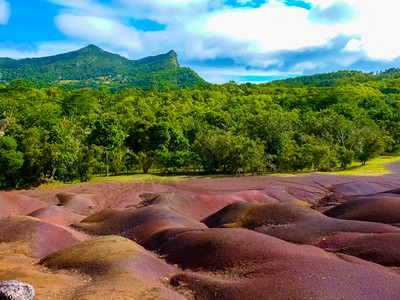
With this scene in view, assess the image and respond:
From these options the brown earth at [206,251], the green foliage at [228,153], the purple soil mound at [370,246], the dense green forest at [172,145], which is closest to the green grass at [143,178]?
the dense green forest at [172,145]

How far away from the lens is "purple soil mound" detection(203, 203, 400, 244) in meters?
17.9

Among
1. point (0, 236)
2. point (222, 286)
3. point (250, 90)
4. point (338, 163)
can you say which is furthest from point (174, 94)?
point (222, 286)

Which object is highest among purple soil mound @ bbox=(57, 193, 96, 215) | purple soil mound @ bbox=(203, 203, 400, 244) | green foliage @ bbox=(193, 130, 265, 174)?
green foliage @ bbox=(193, 130, 265, 174)

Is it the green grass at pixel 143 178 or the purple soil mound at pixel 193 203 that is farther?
the green grass at pixel 143 178

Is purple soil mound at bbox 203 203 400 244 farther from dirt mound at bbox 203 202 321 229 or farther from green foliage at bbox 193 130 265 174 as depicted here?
green foliage at bbox 193 130 265 174

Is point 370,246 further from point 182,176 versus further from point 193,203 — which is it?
point 182,176

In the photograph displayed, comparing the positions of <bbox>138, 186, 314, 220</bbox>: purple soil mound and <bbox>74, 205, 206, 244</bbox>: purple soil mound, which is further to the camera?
<bbox>138, 186, 314, 220</bbox>: purple soil mound

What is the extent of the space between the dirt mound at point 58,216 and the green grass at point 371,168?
3501 cm

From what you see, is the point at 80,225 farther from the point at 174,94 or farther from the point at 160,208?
the point at 174,94

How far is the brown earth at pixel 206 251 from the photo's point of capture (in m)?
11.0

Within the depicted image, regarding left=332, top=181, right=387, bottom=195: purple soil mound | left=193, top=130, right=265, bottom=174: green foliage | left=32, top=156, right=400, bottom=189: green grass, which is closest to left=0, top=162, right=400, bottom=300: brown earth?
left=332, top=181, right=387, bottom=195: purple soil mound

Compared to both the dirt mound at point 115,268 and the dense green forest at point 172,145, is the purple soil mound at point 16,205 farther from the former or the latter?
the dirt mound at point 115,268

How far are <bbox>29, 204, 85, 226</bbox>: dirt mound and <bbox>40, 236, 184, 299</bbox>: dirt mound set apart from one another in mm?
8666

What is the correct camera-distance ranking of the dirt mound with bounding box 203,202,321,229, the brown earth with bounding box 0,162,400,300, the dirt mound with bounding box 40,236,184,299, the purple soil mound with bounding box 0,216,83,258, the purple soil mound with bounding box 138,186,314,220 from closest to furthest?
the dirt mound with bounding box 40,236,184,299 < the brown earth with bounding box 0,162,400,300 < the purple soil mound with bounding box 0,216,83,258 < the dirt mound with bounding box 203,202,321,229 < the purple soil mound with bounding box 138,186,314,220
